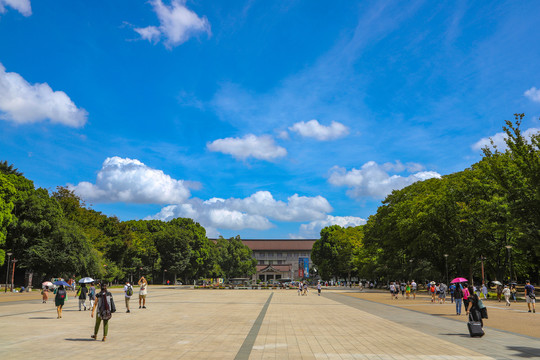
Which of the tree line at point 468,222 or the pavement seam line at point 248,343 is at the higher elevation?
the tree line at point 468,222

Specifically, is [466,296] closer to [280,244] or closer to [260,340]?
[260,340]

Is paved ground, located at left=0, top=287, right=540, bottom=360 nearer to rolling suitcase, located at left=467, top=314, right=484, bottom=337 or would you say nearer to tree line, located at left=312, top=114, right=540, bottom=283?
rolling suitcase, located at left=467, top=314, right=484, bottom=337

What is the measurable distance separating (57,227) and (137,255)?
3387 cm

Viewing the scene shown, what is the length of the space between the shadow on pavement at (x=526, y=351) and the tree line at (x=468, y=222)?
2194 cm

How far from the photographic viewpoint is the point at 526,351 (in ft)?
37.7

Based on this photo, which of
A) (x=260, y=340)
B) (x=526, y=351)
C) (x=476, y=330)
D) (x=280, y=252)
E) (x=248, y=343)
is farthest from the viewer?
(x=280, y=252)

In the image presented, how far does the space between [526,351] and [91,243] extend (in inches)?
2587

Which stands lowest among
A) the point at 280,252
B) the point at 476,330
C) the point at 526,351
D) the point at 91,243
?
the point at 526,351

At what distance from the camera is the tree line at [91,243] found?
54.5 meters

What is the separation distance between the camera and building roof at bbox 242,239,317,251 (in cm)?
17288

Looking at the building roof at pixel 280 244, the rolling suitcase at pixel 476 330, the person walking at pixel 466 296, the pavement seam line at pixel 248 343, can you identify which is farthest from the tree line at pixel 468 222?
the building roof at pixel 280 244

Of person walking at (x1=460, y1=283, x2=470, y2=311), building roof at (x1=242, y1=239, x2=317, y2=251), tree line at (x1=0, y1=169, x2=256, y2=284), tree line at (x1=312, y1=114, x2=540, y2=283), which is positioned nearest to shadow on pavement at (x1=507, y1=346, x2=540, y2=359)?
person walking at (x1=460, y1=283, x2=470, y2=311)

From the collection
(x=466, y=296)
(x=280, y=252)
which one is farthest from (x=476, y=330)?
(x=280, y=252)

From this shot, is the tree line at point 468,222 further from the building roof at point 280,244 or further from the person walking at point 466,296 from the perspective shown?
the building roof at point 280,244
